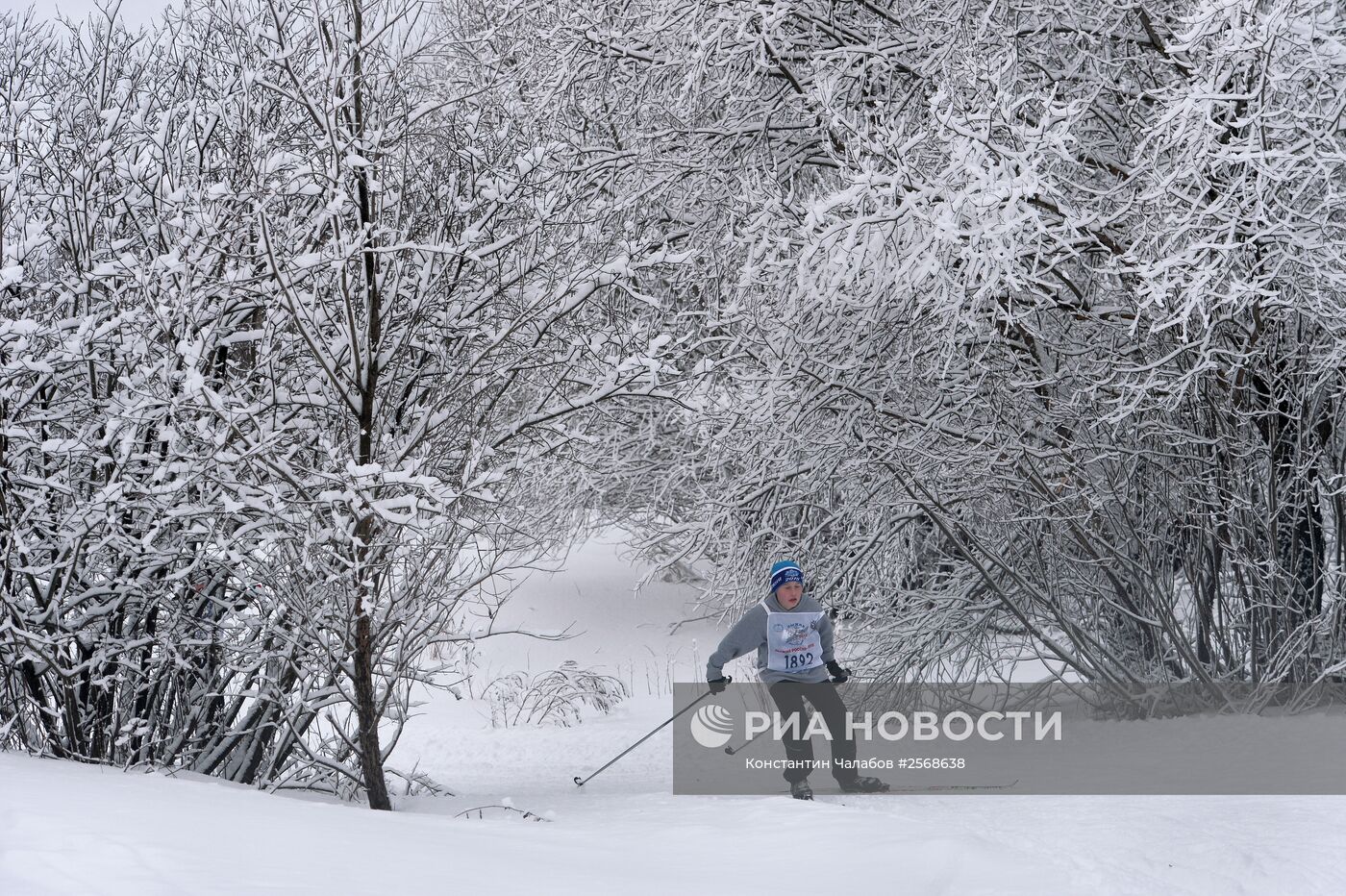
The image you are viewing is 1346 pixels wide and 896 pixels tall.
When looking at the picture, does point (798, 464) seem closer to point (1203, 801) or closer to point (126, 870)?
point (1203, 801)

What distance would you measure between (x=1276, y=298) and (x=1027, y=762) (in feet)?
10.3

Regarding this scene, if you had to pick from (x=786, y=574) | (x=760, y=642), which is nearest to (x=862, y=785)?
(x=760, y=642)

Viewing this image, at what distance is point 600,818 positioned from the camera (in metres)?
6.07

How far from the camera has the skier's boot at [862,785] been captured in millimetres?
6746

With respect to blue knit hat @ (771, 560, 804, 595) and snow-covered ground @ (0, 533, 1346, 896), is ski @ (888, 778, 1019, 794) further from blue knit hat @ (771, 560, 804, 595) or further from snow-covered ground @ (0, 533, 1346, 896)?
blue knit hat @ (771, 560, 804, 595)

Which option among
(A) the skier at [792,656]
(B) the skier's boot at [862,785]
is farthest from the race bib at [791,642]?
(B) the skier's boot at [862,785]

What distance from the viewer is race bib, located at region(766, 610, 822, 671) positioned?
21.8 ft

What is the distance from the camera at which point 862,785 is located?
675 centimetres

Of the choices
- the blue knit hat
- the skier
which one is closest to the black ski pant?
the skier

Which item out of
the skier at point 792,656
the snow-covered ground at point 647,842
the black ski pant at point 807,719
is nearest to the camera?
the snow-covered ground at point 647,842

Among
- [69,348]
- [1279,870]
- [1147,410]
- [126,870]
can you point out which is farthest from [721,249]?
[126,870]

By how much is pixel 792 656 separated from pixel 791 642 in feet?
0.26

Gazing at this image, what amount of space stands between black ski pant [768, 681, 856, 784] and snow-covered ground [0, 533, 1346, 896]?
24 cm

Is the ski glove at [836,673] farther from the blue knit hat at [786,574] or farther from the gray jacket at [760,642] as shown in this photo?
the blue knit hat at [786,574]
